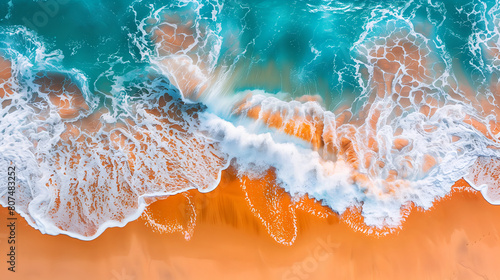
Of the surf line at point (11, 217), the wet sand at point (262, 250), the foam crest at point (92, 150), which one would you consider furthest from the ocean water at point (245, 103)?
the wet sand at point (262, 250)

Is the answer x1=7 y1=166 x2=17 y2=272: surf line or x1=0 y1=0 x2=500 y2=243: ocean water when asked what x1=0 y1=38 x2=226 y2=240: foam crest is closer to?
x1=0 y1=0 x2=500 y2=243: ocean water

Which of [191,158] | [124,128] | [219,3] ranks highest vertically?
[219,3]

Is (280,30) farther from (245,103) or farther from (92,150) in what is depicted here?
(92,150)

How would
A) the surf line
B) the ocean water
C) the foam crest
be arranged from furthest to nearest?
1. the ocean water
2. the foam crest
3. the surf line

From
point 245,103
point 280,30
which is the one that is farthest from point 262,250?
point 280,30

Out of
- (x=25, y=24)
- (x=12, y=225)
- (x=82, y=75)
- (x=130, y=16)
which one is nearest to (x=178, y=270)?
(x=12, y=225)

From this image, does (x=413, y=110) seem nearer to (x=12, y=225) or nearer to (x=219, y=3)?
(x=219, y=3)

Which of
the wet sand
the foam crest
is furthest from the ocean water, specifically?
the wet sand
